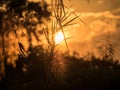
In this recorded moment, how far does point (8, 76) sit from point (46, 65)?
3.86 metres

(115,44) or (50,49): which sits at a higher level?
(115,44)

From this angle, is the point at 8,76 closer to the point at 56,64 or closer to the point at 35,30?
the point at 56,64

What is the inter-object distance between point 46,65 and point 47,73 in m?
0.31

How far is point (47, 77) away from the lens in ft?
41.2

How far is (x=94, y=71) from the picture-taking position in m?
18.3

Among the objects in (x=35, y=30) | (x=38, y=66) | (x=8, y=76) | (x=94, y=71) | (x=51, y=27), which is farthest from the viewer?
(x=35, y=30)

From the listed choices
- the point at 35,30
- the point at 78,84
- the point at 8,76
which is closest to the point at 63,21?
the point at 8,76

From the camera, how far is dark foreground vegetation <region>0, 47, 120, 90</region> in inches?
501

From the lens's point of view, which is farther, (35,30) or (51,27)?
(35,30)

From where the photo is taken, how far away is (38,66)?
13.1 m

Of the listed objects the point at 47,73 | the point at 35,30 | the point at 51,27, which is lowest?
the point at 47,73

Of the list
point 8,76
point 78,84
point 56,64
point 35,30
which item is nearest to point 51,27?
point 56,64

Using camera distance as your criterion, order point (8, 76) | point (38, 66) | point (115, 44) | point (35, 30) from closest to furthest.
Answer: point (38, 66), point (8, 76), point (115, 44), point (35, 30)

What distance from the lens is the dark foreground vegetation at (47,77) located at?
501 inches
